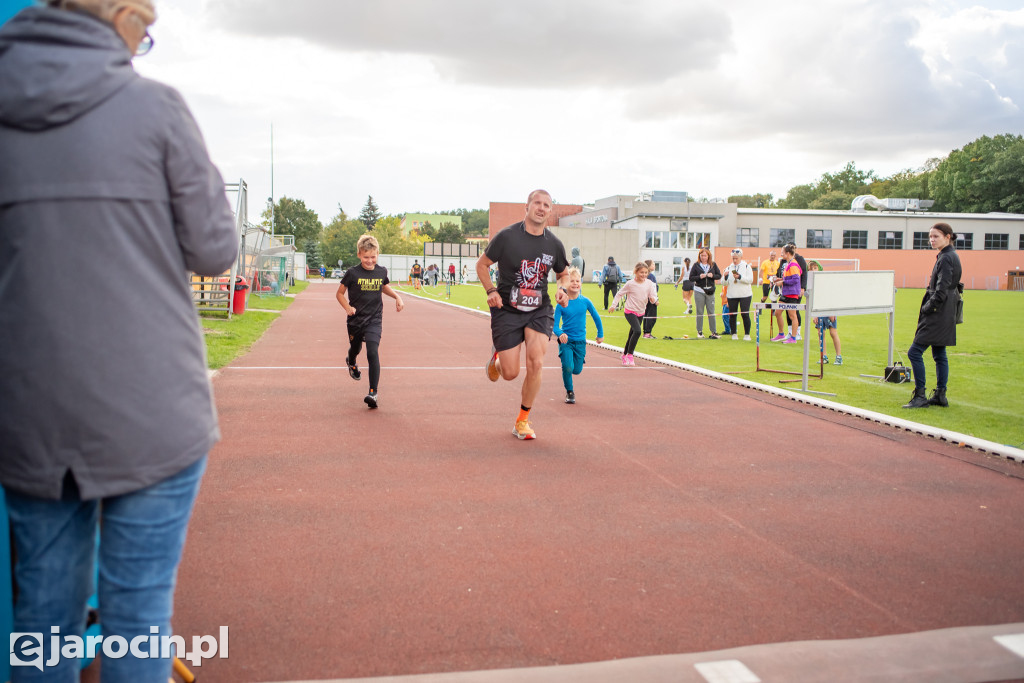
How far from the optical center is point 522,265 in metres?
7.24

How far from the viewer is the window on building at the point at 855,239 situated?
269ft

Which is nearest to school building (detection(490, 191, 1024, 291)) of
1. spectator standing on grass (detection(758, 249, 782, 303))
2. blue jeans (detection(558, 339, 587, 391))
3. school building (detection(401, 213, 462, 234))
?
spectator standing on grass (detection(758, 249, 782, 303))

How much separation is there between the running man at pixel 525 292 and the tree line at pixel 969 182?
9860 cm

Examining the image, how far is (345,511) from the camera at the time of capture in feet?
16.6

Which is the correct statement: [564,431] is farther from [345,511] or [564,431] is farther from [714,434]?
[345,511]

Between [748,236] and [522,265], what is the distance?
81793 mm

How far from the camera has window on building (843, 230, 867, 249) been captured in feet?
269

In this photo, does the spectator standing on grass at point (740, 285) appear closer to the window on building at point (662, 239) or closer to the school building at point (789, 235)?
the school building at point (789, 235)

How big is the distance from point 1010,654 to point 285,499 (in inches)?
161

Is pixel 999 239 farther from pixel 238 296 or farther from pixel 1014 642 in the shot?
pixel 1014 642

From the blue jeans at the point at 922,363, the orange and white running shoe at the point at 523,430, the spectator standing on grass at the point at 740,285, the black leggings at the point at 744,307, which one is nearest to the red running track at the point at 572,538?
the orange and white running shoe at the point at 523,430

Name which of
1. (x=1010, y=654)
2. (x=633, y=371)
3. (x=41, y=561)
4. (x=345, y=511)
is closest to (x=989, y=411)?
(x=633, y=371)

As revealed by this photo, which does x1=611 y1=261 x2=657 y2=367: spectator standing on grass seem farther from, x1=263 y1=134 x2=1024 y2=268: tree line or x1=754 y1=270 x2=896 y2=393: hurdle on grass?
x1=263 y1=134 x2=1024 y2=268: tree line

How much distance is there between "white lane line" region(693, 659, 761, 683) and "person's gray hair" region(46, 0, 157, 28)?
2.86m
